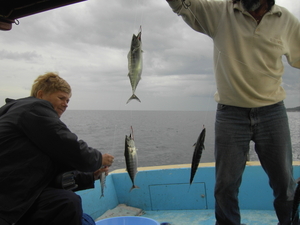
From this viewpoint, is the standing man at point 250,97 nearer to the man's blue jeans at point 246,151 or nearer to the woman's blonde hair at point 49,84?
the man's blue jeans at point 246,151

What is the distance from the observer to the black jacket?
1896mm

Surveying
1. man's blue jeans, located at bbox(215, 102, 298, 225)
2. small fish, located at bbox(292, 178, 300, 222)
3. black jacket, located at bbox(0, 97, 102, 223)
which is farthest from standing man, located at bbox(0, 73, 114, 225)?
small fish, located at bbox(292, 178, 300, 222)

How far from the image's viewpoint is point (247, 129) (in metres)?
2.52

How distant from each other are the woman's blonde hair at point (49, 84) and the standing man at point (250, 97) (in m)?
1.30

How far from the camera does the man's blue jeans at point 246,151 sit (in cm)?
248

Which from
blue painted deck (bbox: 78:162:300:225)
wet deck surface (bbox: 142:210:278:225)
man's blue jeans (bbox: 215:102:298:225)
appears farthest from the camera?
blue painted deck (bbox: 78:162:300:225)

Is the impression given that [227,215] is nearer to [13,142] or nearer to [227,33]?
[227,33]

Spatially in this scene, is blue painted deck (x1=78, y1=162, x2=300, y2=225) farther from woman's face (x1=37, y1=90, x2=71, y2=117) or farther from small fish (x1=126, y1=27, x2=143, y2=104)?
small fish (x1=126, y1=27, x2=143, y2=104)

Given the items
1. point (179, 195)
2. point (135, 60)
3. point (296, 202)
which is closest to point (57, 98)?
point (135, 60)

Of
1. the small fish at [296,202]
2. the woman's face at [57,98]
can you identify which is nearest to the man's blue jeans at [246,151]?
the small fish at [296,202]

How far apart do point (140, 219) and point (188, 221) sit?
103 cm

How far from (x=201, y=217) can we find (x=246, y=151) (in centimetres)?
213

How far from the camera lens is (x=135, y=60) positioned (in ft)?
8.34

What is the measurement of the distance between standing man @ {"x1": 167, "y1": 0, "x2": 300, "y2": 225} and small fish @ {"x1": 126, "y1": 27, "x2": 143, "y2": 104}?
468mm
